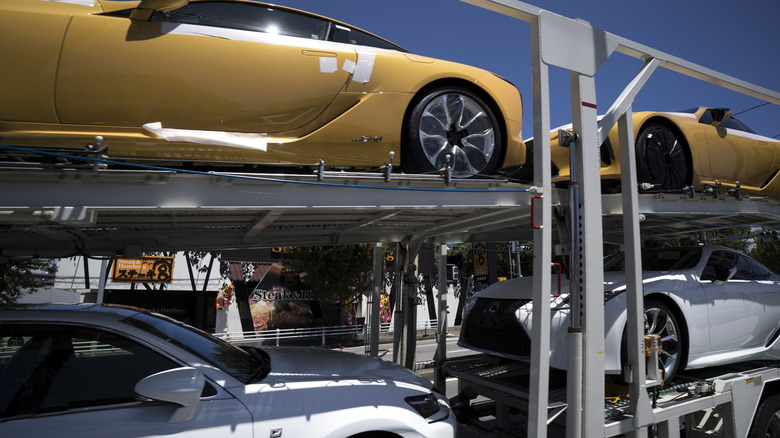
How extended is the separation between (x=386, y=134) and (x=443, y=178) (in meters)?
0.49

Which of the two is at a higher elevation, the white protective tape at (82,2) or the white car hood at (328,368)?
the white protective tape at (82,2)

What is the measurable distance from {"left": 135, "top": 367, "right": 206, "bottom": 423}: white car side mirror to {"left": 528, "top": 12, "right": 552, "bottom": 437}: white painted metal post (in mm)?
1697

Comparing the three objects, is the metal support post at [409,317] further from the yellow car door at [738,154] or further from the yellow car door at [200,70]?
the yellow car door at [738,154]

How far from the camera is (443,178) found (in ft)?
9.27

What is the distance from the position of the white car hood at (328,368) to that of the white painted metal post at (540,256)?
66cm

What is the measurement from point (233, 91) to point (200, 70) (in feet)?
0.65

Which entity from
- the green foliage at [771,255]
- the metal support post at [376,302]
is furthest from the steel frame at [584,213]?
the green foliage at [771,255]

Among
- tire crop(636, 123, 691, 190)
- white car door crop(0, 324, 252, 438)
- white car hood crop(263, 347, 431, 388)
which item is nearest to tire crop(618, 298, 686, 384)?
tire crop(636, 123, 691, 190)

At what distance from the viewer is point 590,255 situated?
2.75 meters

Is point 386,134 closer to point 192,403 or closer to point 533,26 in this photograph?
point 533,26

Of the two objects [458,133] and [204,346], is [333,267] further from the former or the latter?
[204,346]

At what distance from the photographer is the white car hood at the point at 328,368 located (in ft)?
8.28

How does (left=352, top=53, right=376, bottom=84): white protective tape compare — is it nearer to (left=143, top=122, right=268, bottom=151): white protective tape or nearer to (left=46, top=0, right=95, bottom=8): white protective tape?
(left=143, top=122, right=268, bottom=151): white protective tape

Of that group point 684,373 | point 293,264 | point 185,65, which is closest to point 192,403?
point 185,65
